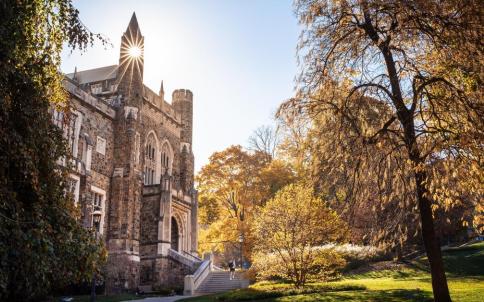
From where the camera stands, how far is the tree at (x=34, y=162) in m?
5.80

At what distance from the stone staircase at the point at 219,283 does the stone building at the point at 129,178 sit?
1263 mm

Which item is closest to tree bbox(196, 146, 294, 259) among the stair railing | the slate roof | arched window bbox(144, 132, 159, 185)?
arched window bbox(144, 132, 159, 185)

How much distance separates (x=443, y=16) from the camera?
8.55m

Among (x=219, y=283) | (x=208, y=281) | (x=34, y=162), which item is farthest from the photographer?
(x=208, y=281)

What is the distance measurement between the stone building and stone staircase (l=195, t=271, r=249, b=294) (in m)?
1.26

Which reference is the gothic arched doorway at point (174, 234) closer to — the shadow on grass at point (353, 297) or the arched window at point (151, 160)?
the arched window at point (151, 160)

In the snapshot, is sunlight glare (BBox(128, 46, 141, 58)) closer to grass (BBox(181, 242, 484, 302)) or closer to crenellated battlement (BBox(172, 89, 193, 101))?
crenellated battlement (BBox(172, 89, 193, 101))

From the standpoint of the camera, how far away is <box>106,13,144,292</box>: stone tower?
2278 cm

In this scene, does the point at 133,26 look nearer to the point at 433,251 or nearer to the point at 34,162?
the point at 34,162

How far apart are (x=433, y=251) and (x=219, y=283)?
16.2 metres

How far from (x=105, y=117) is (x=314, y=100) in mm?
16924

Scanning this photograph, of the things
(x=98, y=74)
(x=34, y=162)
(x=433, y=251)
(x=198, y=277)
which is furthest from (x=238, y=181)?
(x=34, y=162)

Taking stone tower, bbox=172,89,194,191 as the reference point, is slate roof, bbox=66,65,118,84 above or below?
above

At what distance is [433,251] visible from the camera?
10461 mm
